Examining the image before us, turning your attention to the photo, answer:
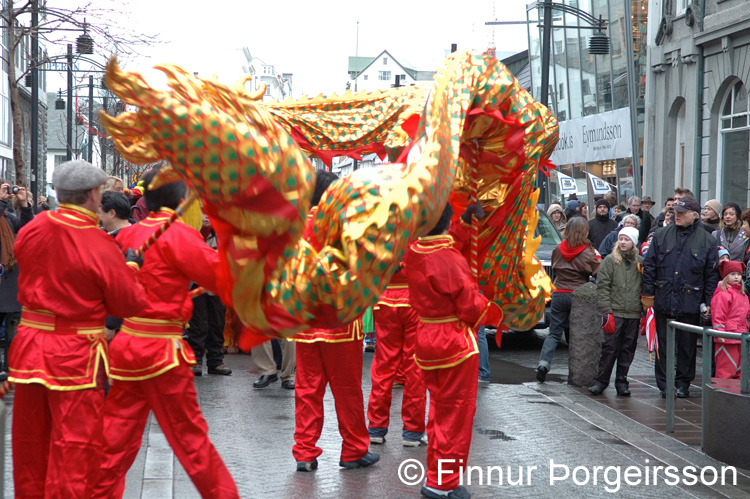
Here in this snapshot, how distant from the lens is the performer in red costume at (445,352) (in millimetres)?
5141

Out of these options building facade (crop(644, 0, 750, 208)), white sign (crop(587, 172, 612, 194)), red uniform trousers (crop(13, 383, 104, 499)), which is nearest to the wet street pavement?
red uniform trousers (crop(13, 383, 104, 499))

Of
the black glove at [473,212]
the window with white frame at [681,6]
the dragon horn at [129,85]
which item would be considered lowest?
the black glove at [473,212]

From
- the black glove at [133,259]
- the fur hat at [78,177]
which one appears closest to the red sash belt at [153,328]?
the black glove at [133,259]

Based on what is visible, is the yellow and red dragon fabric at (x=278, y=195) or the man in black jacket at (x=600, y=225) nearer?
the yellow and red dragon fabric at (x=278, y=195)

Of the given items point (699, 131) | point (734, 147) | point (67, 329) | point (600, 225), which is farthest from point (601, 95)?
point (67, 329)

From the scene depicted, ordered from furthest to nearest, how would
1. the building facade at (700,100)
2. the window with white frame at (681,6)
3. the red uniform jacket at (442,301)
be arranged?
the window with white frame at (681,6) → the building facade at (700,100) → the red uniform jacket at (442,301)

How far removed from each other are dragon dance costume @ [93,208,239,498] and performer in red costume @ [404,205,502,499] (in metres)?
1.45

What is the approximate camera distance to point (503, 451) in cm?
686

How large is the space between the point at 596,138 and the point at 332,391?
24711 millimetres

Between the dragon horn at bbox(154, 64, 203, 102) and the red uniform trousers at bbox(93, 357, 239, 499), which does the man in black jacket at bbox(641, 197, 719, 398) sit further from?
the dragon horn at bbox(154, 64, 203, 102)

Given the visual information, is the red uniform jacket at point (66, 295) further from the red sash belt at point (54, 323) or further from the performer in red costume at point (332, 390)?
the performer in red costume at point (332, 390)

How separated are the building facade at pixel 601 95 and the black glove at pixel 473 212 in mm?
18326

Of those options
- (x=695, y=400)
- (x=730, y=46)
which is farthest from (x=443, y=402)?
(x=730, y=46)

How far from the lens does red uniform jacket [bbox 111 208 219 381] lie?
434 centimetres
